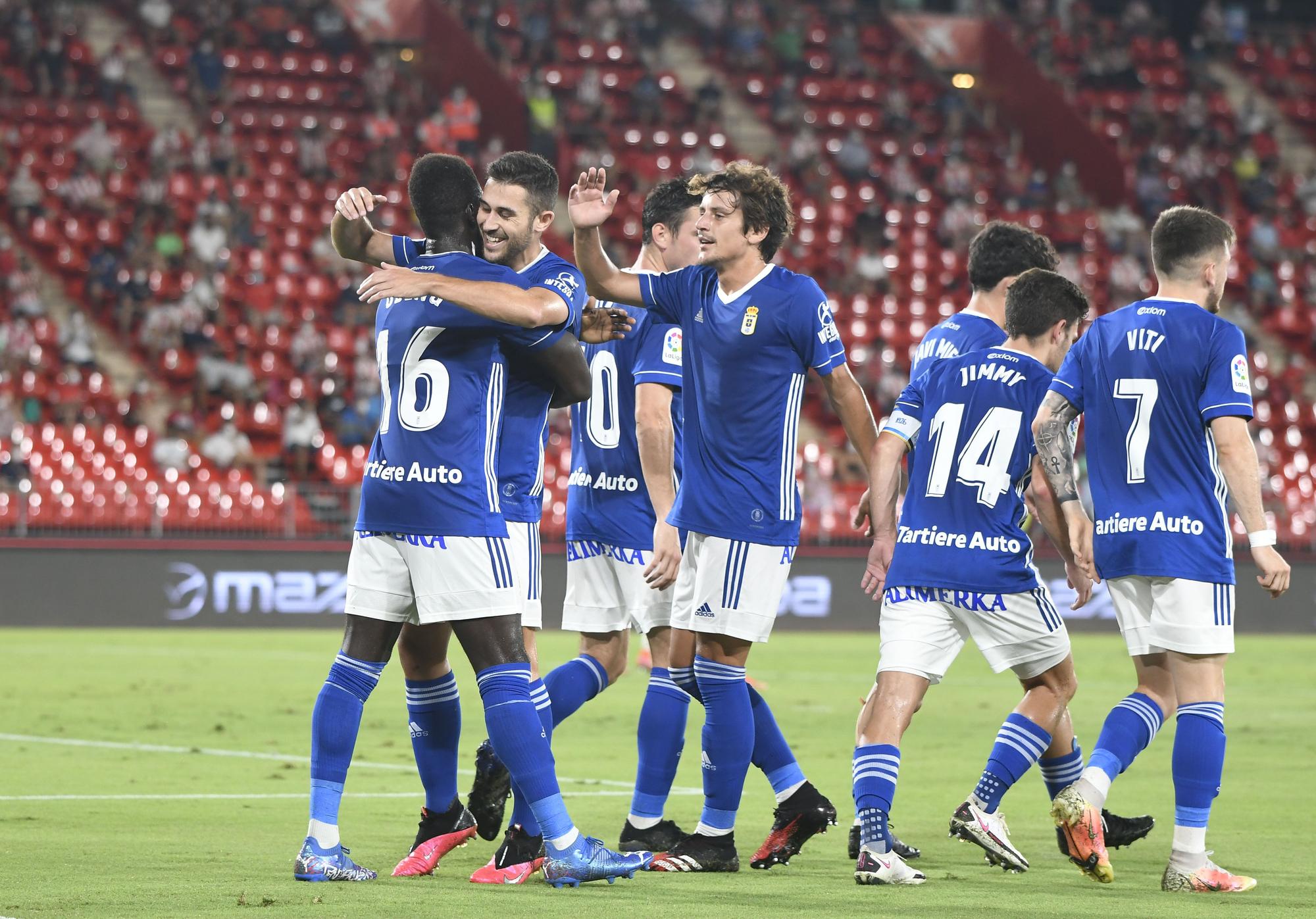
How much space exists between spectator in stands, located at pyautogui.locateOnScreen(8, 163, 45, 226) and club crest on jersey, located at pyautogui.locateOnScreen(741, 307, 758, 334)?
70.4ft

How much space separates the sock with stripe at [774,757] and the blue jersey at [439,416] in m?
1.46

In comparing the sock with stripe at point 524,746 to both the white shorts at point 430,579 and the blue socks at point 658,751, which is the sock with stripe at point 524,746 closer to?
the white shorts at point 430,579

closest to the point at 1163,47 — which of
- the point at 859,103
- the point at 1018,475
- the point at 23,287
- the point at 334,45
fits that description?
the point at 859,103

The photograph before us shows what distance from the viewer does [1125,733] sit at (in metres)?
6.23

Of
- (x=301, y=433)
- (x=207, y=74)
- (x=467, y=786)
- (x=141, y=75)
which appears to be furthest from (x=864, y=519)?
(x=141, y=75)

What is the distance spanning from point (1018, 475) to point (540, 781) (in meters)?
2.06

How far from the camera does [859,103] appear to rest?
1302 inches

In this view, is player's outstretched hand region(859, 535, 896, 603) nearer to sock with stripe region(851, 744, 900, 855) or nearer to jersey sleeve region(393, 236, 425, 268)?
sock with stripe region(851, 744, 900, 855)

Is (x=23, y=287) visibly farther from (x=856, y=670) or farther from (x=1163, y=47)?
(x=1163, y=47)

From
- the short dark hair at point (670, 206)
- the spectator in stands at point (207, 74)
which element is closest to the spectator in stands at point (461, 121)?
the spectator in stands at point (207, 74)

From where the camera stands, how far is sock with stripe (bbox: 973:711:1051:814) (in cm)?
638

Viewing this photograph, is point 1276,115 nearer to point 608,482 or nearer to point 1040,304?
point 608,482

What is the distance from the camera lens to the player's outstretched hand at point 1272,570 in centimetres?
580

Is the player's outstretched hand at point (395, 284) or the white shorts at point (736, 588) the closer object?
the player's outstretched hand at point (395, 284)
